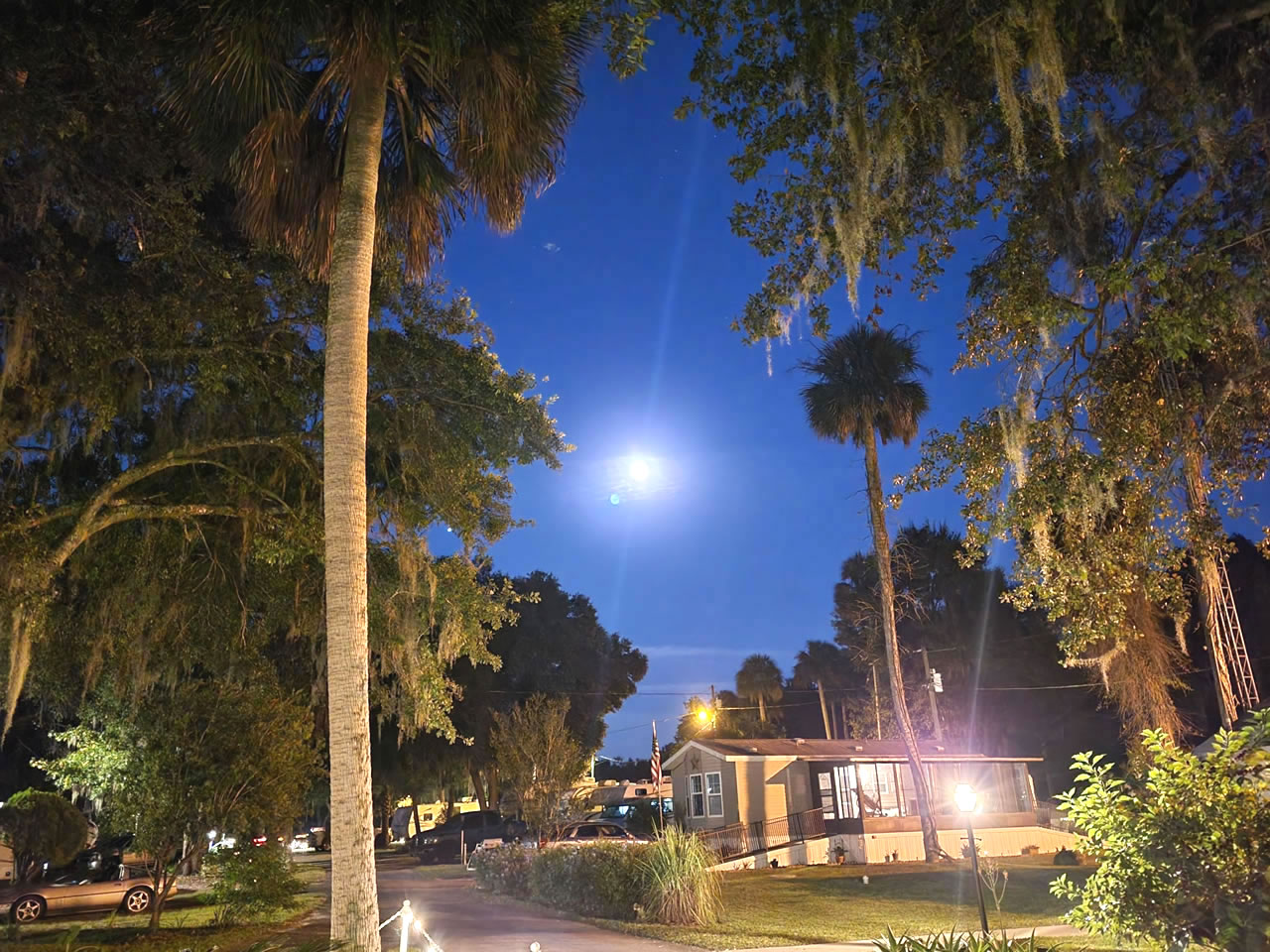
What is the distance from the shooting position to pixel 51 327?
1030 centimetres

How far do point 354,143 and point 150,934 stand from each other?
11.9 m

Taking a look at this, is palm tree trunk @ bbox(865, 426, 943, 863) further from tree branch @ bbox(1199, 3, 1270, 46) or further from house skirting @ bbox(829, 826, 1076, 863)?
tree branch @ bbox(1199, 3, 1270, 46)

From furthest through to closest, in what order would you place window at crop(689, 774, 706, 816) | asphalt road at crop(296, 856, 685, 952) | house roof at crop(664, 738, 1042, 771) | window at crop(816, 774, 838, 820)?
1. window at crop(689, 774, 706, 816)
2. window at crop(816, 774, 838, 820)
3. house roof at crop(664, 738, 1042, 771)
4. asphalt road at crop(296, 856, 685, 952)

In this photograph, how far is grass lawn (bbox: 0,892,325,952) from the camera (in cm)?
1199

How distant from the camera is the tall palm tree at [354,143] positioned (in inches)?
276

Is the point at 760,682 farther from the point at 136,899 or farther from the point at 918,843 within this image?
the point at 136,899

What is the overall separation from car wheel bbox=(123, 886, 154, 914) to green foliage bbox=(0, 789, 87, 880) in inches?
161

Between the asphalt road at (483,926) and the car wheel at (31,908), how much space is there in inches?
187

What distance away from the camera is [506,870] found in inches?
857

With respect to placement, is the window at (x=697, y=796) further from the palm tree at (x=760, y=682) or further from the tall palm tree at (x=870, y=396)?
the palm tree at (x=760, y=682)

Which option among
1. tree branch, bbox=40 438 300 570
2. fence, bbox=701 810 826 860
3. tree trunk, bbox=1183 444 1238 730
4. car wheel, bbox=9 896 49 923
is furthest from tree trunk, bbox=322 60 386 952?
Answer: fence, bbox=701 810 826 860

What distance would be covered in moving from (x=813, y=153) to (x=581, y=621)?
132 ft

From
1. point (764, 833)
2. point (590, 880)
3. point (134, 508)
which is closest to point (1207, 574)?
point (590, 880)

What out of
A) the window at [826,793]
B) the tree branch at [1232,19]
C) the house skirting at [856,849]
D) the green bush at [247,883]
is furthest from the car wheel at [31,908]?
the window at [826,793]
